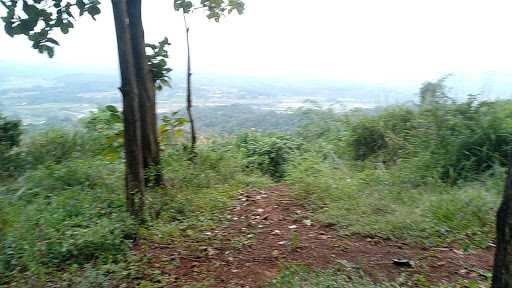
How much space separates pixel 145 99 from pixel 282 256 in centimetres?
299

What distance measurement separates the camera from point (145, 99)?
5.91 meters

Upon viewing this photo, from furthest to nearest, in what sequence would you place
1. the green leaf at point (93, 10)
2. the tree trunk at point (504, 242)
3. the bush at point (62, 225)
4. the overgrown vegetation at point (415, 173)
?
the green leaf at point (93, 10)
the overgrown vegetation at point (415, 173)
the bush at point (62, 225)
the tree trunk at point (504, 242)

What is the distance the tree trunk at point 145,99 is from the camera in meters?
5.74

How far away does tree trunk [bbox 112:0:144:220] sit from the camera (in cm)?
453

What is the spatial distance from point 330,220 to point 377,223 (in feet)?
1.75

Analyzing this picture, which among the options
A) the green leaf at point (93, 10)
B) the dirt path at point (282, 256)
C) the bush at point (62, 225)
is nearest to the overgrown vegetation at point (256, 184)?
the bush at point (62, 225)

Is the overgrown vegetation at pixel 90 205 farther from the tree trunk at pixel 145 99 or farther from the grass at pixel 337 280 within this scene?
the grass at pixel 337 280

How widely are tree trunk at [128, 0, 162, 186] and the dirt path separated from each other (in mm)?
1445

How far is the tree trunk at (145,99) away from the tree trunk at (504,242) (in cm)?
431

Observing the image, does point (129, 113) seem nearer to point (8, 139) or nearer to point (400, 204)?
point (400, 204)

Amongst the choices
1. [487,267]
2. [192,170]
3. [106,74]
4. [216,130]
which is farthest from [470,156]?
[106,74]

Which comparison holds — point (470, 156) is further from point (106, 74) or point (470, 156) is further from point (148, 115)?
point (106, 74)

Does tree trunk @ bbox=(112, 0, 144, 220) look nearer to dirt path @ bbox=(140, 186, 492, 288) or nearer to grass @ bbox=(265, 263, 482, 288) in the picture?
dirt path @ bbox=(140, 186, 492, 288)

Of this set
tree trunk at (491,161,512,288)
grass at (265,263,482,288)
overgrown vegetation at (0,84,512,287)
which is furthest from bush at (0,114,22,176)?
tree trunk at (491,161,512,288)
